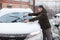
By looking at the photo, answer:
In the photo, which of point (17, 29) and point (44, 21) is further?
point (44, 21)

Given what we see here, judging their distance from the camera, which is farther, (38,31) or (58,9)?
(58,9)

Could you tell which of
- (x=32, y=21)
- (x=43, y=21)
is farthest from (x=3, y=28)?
(x=43, y=21)

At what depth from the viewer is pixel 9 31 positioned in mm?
3557

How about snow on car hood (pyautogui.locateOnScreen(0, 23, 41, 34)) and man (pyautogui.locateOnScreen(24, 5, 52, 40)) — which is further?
man (pyautogui.locateOnScreen(24, 5, 52, 40))

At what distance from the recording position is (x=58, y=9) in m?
11.0

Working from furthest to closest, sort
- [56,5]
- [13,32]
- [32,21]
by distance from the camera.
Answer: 1. [56,5]
2. [32,21]
3. [13,32]

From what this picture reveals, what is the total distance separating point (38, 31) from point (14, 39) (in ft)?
1.52

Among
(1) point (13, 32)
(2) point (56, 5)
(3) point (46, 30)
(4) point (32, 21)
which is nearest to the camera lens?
(1) point (13, 32)

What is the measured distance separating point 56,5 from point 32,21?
22.7 feet

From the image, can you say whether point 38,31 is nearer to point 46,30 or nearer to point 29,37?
point 29,37

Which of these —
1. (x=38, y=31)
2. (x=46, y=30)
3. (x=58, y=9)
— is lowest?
(x=58, y=9)

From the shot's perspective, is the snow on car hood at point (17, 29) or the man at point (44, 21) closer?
the snow on car hood at point (17, 29)

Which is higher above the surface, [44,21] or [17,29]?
[17,29]

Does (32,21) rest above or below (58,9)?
above
